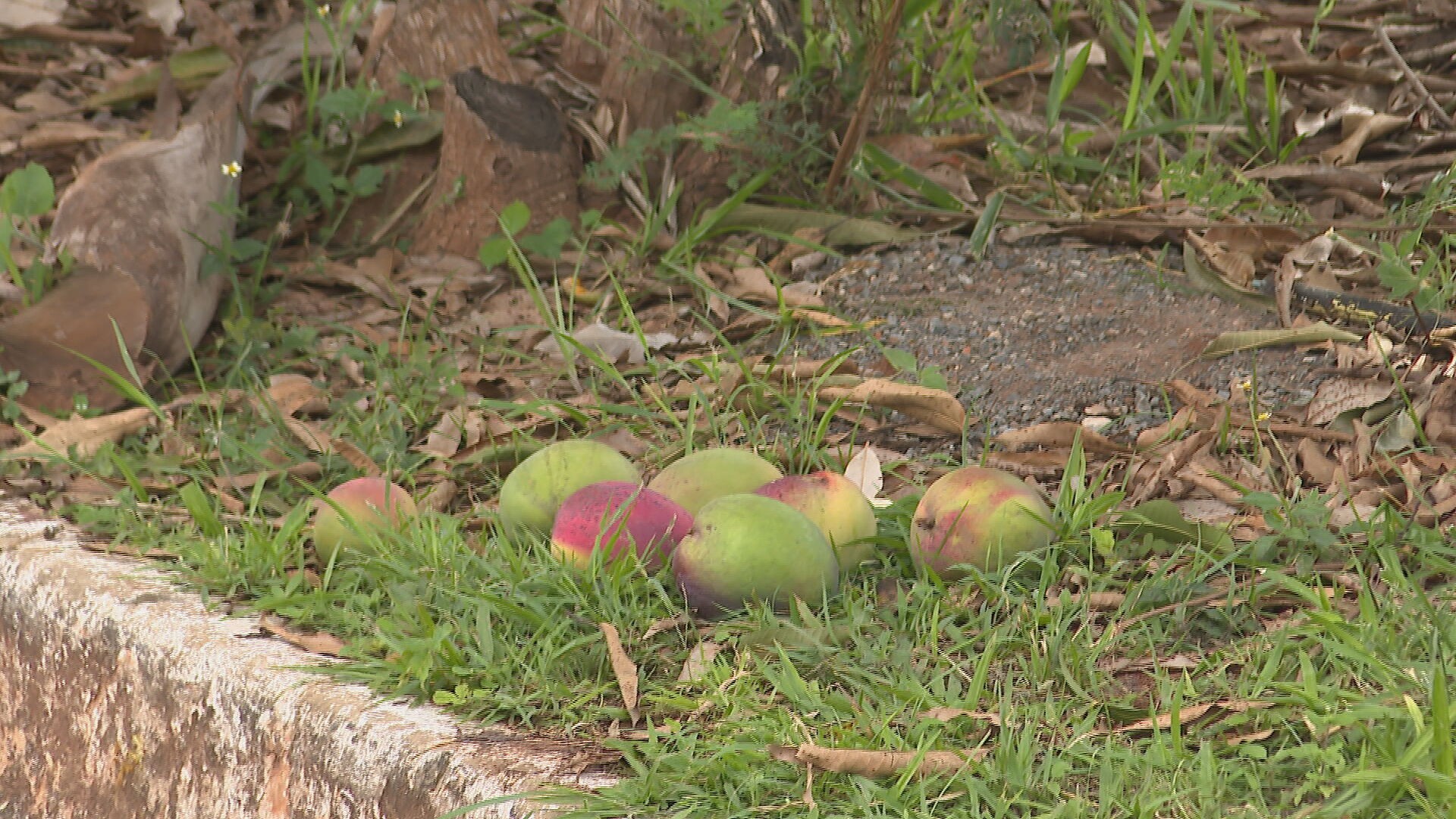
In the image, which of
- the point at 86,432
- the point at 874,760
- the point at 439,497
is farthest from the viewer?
the point at 86,432

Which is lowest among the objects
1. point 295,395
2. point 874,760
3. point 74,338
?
point 295,395

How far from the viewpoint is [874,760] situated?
145 centimetres

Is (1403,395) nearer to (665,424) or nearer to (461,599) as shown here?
(665,424)

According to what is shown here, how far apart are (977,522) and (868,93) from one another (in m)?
1.44

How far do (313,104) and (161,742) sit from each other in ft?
6.99

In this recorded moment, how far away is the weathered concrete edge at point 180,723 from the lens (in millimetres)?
1550

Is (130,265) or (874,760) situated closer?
(874,760)

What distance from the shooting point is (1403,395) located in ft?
7.00

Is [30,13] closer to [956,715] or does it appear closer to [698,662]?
[698,662]

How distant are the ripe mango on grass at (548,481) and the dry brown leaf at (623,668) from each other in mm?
296

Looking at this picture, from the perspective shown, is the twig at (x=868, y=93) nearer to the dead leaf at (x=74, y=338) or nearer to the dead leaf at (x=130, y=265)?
the dead leaf at (x=130, y=265)

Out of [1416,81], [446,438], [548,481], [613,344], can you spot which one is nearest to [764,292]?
[613,344]

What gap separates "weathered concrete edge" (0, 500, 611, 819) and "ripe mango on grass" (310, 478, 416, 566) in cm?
21

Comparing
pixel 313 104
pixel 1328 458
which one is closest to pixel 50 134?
pixel 313 104
